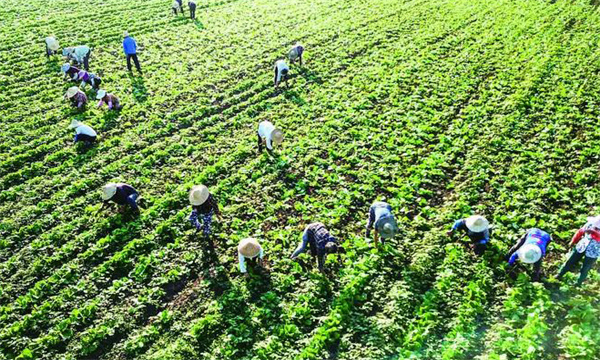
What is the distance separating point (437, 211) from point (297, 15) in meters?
20.4

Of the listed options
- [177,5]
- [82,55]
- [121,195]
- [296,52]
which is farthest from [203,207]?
[177,5]

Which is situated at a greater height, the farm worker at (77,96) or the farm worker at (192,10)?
the farm worker at (192,10)

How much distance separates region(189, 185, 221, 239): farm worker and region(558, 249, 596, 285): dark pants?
7.84 m

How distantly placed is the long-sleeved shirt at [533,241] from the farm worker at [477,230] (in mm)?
599

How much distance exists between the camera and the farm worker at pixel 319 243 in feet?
29.5

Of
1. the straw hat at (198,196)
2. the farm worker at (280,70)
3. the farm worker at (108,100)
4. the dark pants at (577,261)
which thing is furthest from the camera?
the farm worker at (280,70)

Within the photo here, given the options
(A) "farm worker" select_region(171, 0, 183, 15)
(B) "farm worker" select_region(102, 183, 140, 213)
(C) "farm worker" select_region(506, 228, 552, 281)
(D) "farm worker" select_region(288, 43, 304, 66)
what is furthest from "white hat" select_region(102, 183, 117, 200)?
(A) "farm worker" select_region(171, 0, 183, 15)

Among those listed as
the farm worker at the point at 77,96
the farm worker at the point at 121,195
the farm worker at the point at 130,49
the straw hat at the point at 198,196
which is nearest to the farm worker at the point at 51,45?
the farm worker at the point at 130,49

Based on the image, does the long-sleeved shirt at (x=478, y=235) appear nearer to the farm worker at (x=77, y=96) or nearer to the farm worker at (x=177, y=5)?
the farm worker at (x=77, y=96)

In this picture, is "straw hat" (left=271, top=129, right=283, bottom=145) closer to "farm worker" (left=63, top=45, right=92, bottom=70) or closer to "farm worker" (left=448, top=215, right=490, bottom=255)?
"farm worker" (left=448, top=215, right=490, bottom=255)

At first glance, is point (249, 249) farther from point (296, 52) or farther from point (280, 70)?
point (296, 52)

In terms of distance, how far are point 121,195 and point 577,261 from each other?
1078cm

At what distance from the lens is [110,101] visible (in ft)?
53.3

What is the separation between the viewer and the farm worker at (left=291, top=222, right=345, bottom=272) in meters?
8.98
